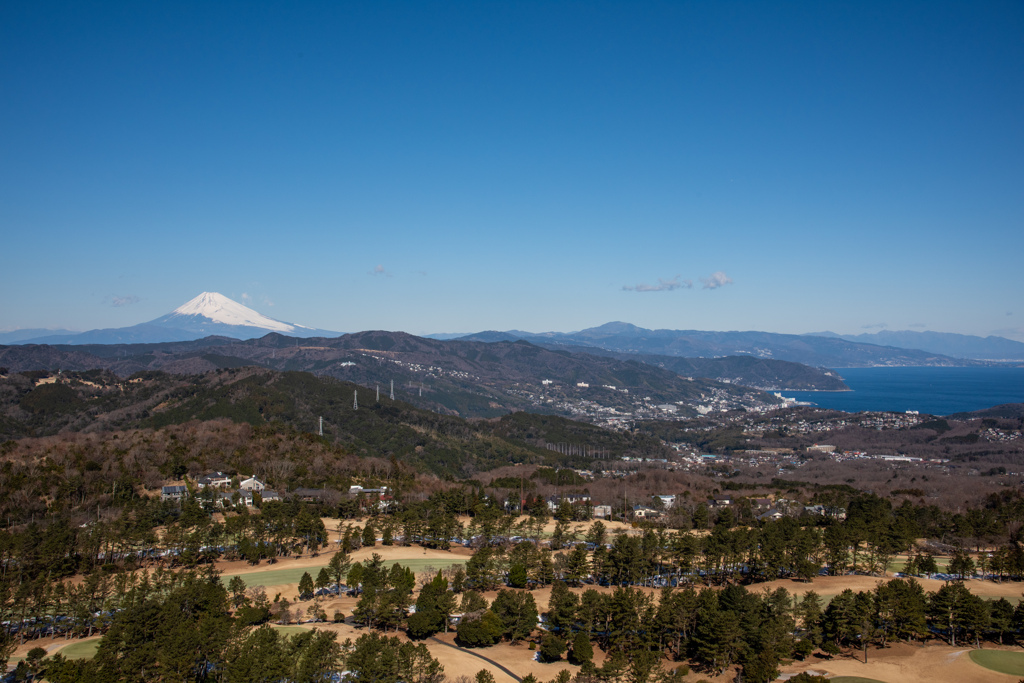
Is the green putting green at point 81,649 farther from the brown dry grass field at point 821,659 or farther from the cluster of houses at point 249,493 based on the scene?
the cluster of houses at point 249,493

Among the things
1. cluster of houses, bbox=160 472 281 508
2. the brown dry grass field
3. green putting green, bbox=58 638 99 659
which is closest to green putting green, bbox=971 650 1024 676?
the brown dry grass field

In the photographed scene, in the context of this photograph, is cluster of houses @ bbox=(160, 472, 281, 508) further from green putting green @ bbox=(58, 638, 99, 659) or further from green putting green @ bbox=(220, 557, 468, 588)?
green putting green @ bbox=(58, 638, 99, 659)

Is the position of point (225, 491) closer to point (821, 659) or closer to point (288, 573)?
point (288, 573)

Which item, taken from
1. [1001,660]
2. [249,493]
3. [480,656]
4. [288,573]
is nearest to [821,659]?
[1001,660]

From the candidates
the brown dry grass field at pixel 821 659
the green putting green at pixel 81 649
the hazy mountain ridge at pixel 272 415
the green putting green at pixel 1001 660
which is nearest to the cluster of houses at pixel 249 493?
the brown dry grass field at pixel 821 659

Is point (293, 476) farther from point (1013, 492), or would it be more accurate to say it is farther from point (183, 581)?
point (1013, 492)

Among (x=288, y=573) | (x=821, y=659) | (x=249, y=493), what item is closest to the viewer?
(x=821, y=659)
